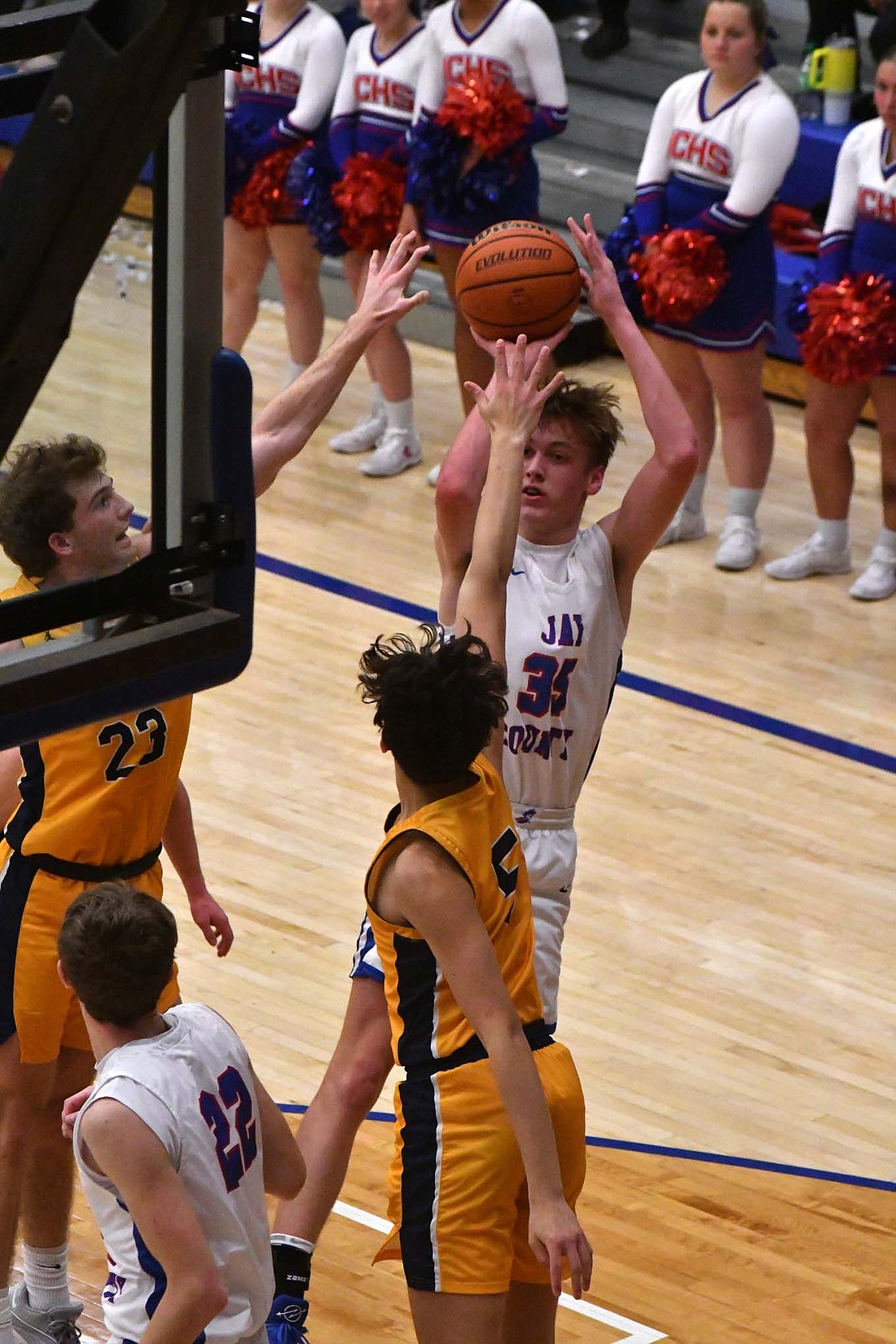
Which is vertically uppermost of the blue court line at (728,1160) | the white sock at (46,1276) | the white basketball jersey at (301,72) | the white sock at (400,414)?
the white basketball jersey at (301,72)

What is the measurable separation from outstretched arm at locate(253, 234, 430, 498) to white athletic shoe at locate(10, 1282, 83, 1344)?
4.99 ft

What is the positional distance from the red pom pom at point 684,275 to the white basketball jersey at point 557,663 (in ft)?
13.3

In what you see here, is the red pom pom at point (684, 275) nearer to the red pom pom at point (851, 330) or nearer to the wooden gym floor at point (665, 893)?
the red pom pom at point (851, 330)

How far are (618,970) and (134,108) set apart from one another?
365cm

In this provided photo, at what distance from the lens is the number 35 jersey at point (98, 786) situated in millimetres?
3770

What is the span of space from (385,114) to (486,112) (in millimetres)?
750

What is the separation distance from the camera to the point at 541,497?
4.09 meters

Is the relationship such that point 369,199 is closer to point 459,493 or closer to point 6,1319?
point 459,493

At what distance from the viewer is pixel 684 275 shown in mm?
8023

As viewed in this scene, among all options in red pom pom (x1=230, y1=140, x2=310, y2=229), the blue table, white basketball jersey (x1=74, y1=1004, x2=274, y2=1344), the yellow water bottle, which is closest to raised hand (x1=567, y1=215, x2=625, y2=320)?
white basketball jersey (x1=74, y1=1004, x2=274, y2=1344)

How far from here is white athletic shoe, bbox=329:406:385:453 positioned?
9.34 meters

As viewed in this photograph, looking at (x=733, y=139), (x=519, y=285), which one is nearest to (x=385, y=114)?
(x=733, y=139)

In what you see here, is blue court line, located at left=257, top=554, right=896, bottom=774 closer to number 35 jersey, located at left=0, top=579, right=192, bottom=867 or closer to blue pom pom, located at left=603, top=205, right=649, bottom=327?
blue pom pom, located at left=603, top=205, right=649, bottom=327

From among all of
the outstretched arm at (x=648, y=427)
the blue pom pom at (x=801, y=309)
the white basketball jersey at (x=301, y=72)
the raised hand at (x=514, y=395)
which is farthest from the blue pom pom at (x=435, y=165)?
the raised hand at (x=514, y=395)
